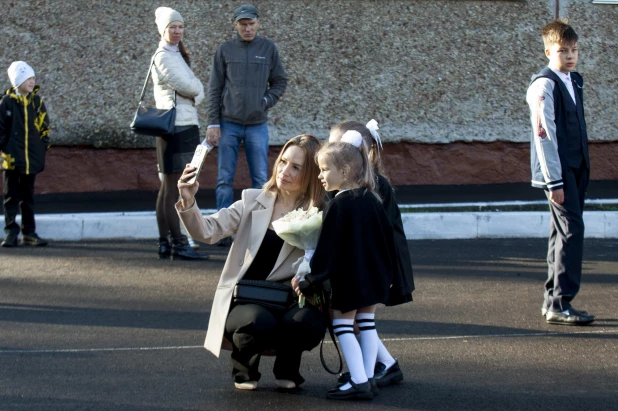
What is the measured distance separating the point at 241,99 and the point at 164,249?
1480 mm

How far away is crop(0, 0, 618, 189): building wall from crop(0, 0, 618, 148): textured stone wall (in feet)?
0.04

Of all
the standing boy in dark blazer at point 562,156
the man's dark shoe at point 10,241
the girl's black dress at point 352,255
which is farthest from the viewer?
the man's dark shoe at point 10,241

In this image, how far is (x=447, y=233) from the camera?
29.9 feet

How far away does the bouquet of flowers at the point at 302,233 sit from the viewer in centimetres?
443

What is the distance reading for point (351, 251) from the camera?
4.35m

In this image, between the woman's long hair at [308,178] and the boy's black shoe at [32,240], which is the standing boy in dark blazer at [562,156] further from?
the boy's black shoe at [32,240]

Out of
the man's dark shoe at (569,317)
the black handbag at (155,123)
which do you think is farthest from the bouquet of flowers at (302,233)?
the black handbag at (155,123)

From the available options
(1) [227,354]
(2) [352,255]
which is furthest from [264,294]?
(1) [227,354]

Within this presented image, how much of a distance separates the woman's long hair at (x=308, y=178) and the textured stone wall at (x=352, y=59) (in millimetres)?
6614

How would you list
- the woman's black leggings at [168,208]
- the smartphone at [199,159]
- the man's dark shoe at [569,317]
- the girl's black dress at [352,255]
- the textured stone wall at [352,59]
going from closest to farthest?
the smartphone at [199,159] → the girl's black dress at [352,255] → the man's dark shoe at [569,317] → the woman's black leggings at [168,208] → the textured stone wall at [352,59]

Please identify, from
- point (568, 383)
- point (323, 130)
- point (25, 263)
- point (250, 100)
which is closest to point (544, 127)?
point (568, 383)

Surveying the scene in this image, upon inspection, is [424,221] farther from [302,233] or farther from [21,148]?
[302,233]

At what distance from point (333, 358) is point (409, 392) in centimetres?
74

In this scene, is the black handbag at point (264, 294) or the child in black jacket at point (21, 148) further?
the child in black jacket at point (21, 148)
